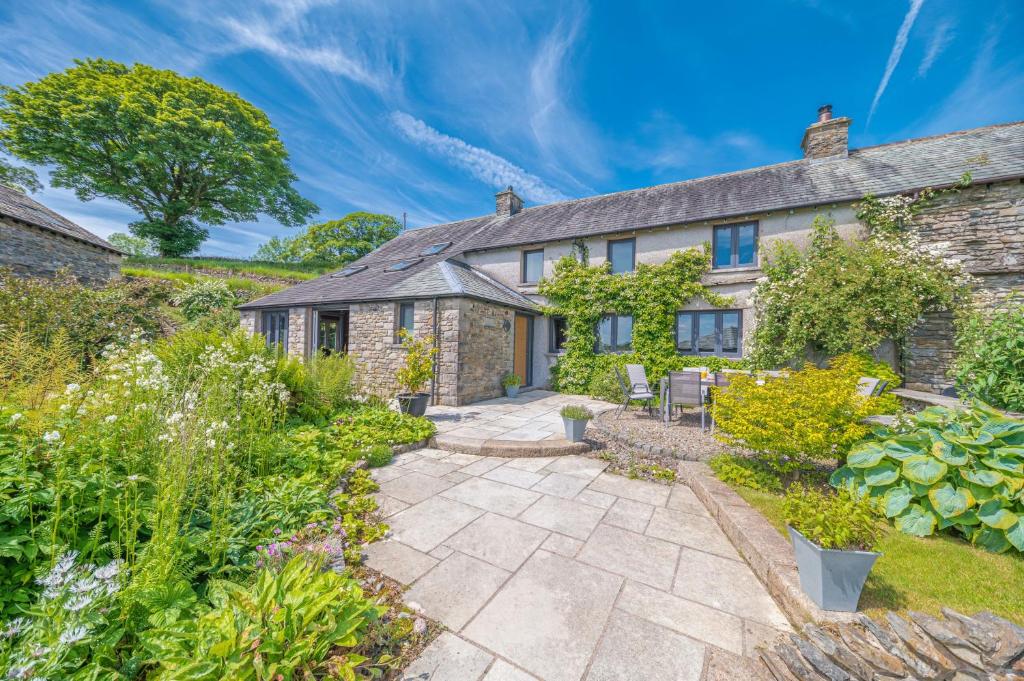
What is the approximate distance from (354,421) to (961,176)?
1392 centimetres

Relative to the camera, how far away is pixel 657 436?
5.89m

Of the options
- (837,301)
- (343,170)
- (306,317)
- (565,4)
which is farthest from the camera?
(343,170)

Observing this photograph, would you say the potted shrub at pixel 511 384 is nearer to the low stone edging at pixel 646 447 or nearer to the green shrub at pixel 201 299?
the low stone edging at pixel 646 447

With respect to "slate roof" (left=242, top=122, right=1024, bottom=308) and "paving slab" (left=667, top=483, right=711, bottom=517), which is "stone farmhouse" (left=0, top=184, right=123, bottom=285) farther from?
"paving slab" (left=667, top=483, right=711, bottom=517)

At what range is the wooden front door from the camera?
1131 cm

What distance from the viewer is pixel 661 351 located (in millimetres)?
10109

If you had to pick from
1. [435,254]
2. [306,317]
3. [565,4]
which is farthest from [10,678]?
[435,254]

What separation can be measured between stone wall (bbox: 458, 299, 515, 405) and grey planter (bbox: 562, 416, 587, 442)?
3.92 m

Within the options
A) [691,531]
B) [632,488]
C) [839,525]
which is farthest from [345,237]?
[839,525]

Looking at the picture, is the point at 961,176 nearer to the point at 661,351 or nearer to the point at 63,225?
the point at 661,351

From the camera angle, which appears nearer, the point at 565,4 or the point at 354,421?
the point at 354,421

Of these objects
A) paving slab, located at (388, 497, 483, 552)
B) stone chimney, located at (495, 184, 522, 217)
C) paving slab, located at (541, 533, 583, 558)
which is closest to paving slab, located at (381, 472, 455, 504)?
paving slab, located at (388, 497, 483, 552)

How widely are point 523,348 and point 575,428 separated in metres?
6.31

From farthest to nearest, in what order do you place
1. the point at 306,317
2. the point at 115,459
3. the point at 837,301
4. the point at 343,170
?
the point at 343,170
the point at 306,317
the point at 837,301
the point at 115,459
